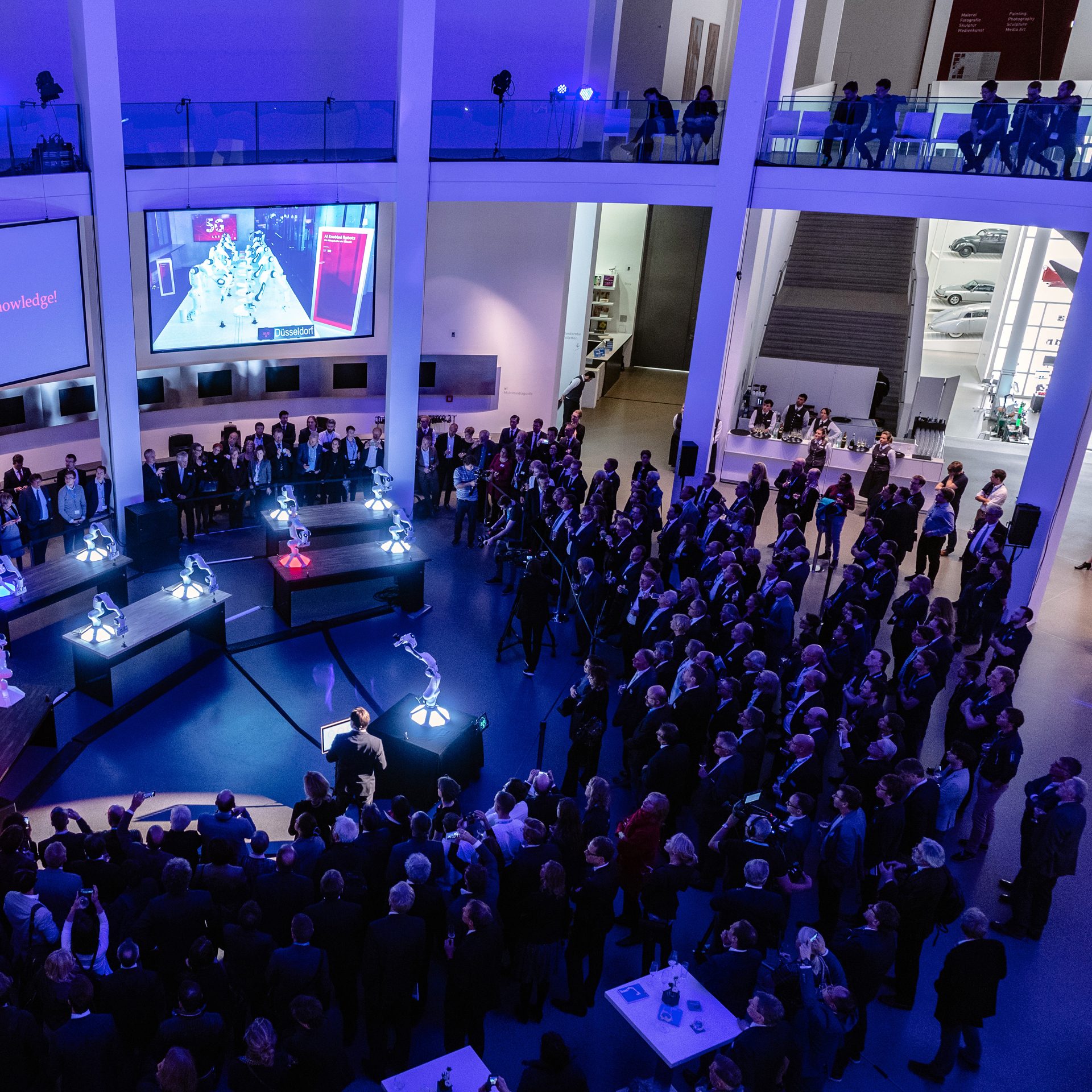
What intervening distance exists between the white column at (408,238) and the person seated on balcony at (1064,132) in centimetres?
759

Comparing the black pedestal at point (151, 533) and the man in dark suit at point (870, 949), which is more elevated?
the man in dark suit at point (870, 949)

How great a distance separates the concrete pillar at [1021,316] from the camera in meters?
22.5

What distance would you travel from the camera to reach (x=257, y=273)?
1431 cm

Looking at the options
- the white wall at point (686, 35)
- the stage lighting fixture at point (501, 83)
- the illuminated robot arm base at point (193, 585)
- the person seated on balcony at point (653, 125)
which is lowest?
the illuminated robot arm base at point (193, 585)

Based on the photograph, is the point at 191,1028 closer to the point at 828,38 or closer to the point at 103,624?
the point at 103,624

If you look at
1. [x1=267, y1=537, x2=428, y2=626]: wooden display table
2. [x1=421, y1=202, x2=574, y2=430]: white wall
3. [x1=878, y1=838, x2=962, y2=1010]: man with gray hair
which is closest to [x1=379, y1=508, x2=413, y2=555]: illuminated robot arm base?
[x1=267, y1=537, x2=428, y2=626]: wooden display table

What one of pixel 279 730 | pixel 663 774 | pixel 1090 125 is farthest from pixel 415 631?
pixel 1090 125

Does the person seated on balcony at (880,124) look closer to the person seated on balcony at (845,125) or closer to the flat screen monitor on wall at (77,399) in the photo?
the person seated on balcony at (845,125)

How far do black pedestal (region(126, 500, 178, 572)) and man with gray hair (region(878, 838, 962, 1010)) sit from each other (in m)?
9.53

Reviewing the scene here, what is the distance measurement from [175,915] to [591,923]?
2.43 metres

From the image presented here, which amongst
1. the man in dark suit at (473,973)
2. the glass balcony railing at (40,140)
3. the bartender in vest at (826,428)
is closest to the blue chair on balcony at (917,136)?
the bartender in vest at (826,428)

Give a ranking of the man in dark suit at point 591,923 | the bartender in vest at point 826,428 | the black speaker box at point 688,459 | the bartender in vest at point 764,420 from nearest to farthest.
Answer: the man in dark suit at point 591,923 → the black speaker box at point 688,459 → the bartender in vest at point 826,428 → the bartender in vest at point 764,420

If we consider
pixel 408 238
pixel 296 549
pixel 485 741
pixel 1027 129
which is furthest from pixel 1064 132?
pixel 296 549

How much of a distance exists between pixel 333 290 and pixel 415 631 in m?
6.11
